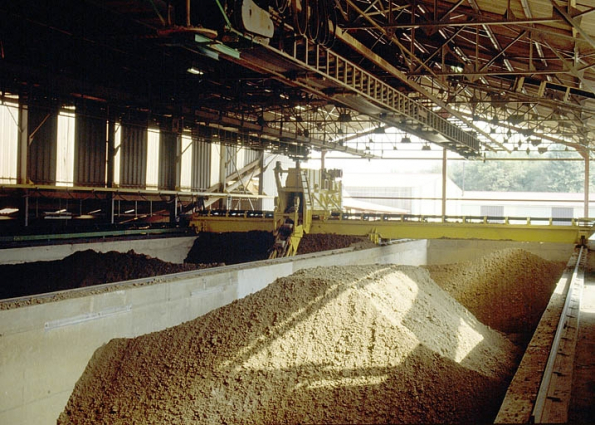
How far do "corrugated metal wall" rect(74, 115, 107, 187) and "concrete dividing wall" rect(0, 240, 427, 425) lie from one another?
39.5ft

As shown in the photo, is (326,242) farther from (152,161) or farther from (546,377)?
(546,377)

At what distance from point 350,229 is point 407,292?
6.87m

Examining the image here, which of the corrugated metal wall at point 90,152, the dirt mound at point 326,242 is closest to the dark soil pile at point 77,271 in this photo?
the dirt mound at point 326,242

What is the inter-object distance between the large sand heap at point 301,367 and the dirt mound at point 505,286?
3688mm

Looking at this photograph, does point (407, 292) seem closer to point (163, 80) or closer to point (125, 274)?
point (125, 274)

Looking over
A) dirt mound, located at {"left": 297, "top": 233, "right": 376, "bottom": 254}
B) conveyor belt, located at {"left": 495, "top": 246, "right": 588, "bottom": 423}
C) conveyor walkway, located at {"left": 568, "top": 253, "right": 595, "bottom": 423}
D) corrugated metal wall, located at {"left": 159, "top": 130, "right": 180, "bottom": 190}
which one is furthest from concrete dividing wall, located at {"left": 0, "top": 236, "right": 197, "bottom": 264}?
conveyor walkway, located at {"left": 568, "top": 253, "right": 595, "bottom": 423}

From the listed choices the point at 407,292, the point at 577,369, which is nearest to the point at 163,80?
the point at 407,292

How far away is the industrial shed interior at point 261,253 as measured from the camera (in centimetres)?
487

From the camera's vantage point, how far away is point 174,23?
596cm

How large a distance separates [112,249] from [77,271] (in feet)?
9.88

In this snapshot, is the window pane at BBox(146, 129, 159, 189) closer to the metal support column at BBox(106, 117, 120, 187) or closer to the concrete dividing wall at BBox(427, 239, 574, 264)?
the metal support column at BBox(106, 117, 120, 187)

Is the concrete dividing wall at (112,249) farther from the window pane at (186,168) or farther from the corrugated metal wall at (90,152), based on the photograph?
the window pane at (186,168)

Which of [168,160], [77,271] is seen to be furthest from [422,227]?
[168,160]

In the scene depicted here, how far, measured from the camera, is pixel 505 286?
475 inches
